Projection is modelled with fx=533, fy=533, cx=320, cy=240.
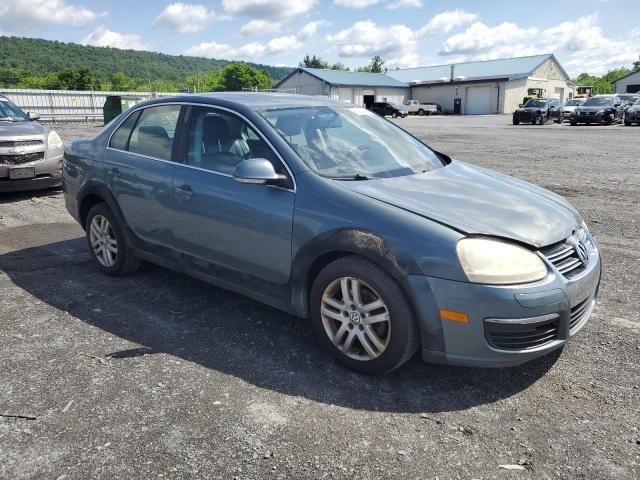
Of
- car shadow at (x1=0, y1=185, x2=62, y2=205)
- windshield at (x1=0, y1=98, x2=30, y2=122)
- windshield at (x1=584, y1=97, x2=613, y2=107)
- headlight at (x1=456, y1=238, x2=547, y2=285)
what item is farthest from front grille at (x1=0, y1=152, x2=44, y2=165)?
windshield at (x1=584, y1=97, x2=613, y2=107)

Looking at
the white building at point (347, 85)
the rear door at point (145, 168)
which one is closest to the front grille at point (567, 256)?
the rear door at point (145, 168)

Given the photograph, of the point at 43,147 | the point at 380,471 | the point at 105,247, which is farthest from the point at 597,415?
the point at 43,147

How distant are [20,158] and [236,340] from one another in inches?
254

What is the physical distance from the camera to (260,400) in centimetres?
299

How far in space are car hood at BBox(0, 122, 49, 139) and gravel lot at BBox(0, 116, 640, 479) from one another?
471 centimetres

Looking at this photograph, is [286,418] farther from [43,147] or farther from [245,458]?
[43,147]

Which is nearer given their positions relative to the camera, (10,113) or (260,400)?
(260,400)

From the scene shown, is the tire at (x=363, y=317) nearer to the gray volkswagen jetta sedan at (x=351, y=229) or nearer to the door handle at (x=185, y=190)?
the gray volkswagen jetta sedan at (x=351, y=229)

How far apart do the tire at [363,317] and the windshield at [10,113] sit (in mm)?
8354

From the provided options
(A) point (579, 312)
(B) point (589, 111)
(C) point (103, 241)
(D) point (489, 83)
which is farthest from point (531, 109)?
(A) point (579, 312)

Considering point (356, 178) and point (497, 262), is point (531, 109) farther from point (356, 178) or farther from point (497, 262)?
point (497, 262)

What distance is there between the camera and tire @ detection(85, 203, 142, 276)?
4801 mm

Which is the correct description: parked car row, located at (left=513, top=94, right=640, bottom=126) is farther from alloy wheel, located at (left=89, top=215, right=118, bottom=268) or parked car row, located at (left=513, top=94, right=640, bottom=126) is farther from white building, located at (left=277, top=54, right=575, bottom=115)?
alloy wheel, located at (left=89, top=215, right=118, bottom=268)

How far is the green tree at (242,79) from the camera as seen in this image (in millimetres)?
83188
